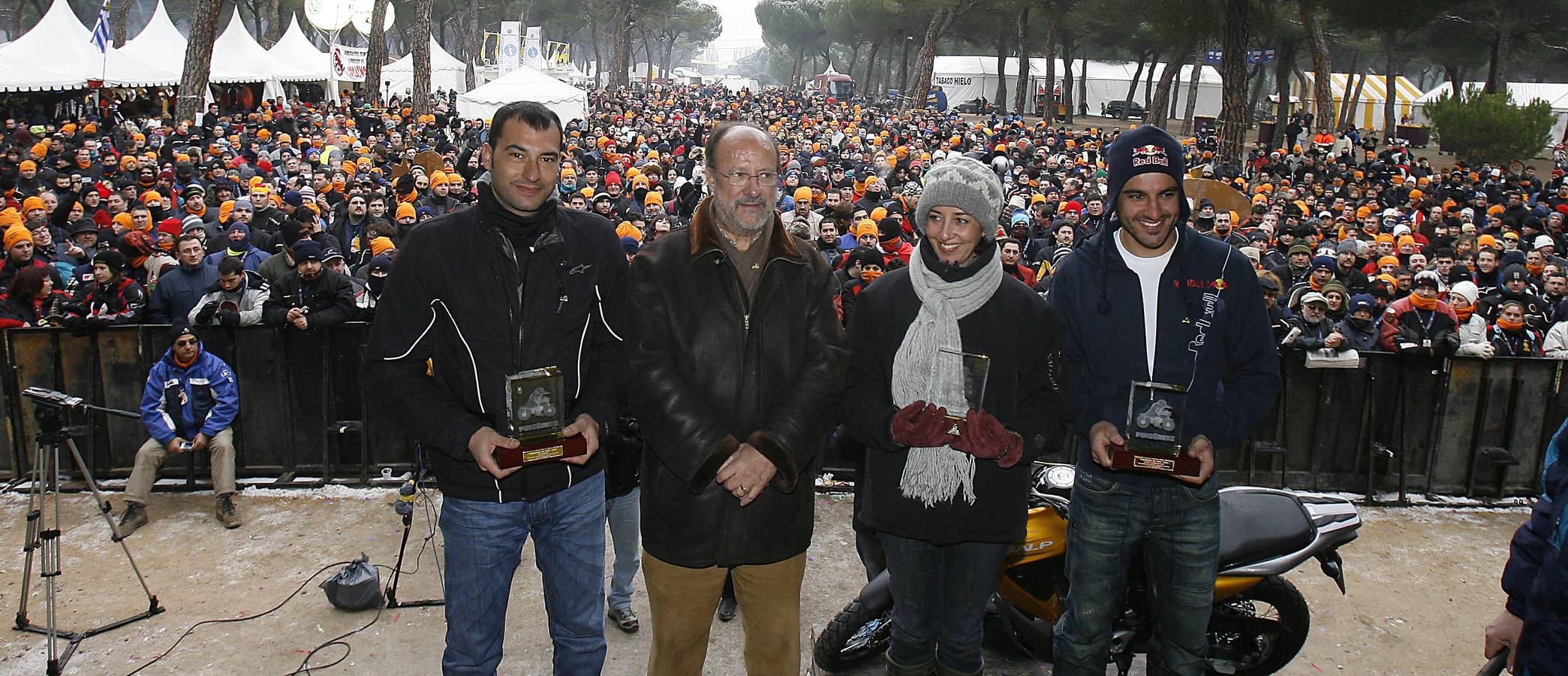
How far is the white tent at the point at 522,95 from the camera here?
29.9m

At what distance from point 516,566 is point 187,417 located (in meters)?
4.14

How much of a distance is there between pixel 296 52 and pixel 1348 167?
1399 inches

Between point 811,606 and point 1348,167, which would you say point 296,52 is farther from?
point 811,606

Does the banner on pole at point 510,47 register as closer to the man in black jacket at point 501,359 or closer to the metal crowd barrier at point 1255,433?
the metal crowd barrier at point 1255,433

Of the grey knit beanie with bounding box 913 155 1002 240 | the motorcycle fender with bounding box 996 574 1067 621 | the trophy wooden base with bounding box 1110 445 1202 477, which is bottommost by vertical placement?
the motorcycle fender with bounding box 996 574 1067 621

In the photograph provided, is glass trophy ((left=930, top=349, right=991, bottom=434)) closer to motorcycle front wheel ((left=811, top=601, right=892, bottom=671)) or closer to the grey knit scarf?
the grey knit scarf

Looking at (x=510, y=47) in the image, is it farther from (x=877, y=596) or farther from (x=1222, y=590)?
(x=1222, y=590)

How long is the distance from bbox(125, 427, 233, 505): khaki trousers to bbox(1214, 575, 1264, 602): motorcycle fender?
524 centimetres

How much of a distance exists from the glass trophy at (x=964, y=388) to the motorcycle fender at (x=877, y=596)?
4.29 ft

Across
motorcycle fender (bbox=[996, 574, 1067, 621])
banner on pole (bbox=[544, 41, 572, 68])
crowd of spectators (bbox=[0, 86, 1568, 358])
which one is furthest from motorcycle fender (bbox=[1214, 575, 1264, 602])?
banner on pole (bbox=[544, 41, 572, 68])

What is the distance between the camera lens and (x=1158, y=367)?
3.06m

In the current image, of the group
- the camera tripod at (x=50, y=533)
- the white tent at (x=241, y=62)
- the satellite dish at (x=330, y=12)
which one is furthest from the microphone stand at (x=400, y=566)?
the white tent at (x=241, y=62)

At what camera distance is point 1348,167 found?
27.1 metres

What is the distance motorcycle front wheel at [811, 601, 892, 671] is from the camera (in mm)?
4113
